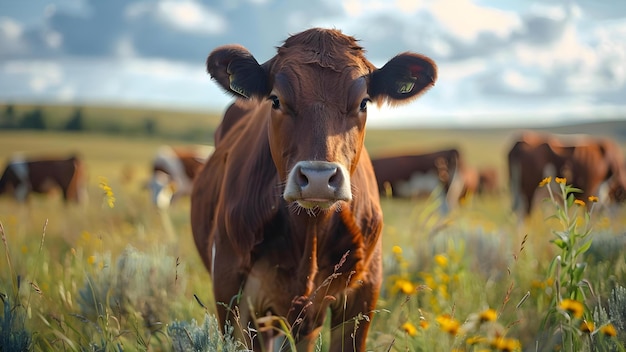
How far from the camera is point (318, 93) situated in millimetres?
3092

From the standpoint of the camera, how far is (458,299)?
15.7 ft

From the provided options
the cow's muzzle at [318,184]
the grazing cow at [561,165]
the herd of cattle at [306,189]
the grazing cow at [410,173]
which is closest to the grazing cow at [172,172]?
the grazing cow at [410,173]

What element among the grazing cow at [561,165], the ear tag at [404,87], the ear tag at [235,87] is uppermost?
the ear tag at [404,87]

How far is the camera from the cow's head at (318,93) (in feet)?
9.23

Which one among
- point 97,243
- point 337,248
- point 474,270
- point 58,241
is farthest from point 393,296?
point 58,241

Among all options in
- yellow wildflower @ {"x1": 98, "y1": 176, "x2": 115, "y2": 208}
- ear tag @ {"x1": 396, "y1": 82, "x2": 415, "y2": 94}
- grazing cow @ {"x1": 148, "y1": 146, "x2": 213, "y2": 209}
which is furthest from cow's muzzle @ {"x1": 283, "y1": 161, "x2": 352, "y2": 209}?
grazing cow @ {"x1": 148, "y1": 146, "x2": 213, "y2": 209}

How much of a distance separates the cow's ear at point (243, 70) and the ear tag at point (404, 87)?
2.58ft

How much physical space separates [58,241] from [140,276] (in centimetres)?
514

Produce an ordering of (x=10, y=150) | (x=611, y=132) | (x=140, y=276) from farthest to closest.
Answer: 1. (x=611, y=132)
2. (x=10, y=150)
3. (x=140, y=276)

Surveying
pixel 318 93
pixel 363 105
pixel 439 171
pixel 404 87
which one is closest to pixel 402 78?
pixel 404 87

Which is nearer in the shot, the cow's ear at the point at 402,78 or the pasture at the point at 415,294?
the pasture at the point at 415,294

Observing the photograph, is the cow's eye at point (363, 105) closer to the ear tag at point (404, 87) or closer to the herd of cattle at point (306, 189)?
the herd of cattle at point (306, 189)

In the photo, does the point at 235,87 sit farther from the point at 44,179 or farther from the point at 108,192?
the point at 44,179

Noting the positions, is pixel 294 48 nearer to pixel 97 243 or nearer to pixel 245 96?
pixel 245 96
